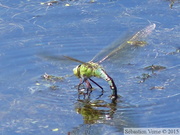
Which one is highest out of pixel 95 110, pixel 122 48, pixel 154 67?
pixel 122 48

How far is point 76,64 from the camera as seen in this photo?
27.2 ft

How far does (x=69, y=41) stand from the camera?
8977 millimetres

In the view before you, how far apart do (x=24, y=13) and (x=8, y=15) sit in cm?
22

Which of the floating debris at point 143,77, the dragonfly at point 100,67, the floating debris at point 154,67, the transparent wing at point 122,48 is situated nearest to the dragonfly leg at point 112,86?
the dragonfly at point 100,67

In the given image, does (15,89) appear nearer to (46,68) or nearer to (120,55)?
(46,68)

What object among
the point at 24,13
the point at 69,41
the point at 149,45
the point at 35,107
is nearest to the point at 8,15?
the point at 24,13

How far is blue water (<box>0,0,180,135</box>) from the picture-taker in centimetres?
707

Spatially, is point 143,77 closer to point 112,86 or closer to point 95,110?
point 112,86

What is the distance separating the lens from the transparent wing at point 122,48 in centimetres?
763

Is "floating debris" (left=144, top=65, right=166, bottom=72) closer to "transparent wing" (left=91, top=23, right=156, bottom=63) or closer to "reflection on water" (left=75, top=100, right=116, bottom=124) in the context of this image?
"transparent wing" (left=91, top=23, right=156, bottom=63)

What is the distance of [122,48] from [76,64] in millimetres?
783

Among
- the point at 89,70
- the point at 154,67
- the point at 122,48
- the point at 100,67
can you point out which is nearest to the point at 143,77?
the point at 154,67

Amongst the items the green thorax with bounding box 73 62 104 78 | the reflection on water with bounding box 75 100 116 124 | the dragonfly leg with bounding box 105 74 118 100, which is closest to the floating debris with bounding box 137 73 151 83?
the dragonfly leg with bounding box 105 74 118 100

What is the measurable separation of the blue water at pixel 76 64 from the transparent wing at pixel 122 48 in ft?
0.30
